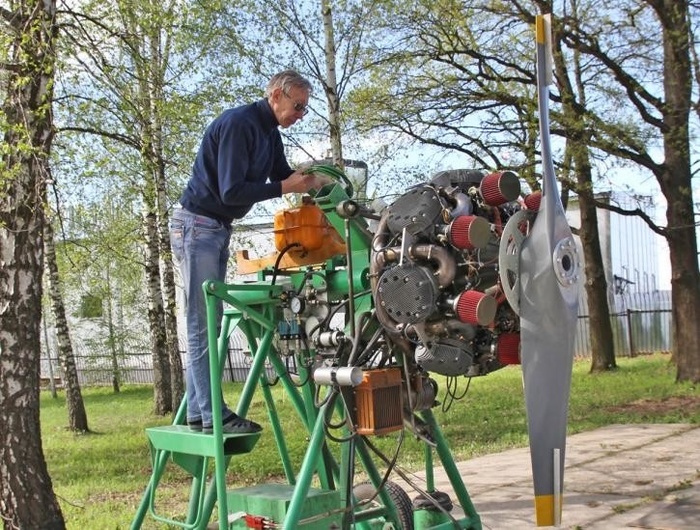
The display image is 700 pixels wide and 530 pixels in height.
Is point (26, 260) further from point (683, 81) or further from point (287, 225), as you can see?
point (683, 81)

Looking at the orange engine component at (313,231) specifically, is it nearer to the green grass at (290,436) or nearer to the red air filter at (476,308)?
the red air filter at (476,308)

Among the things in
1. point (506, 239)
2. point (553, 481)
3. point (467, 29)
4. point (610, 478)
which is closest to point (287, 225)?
point (506, 239)

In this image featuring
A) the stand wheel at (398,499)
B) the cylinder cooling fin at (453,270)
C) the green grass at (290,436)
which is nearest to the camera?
the cylinder cooling fin at (453,270)

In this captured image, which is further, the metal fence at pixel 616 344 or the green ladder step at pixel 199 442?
the metal fence at pixel 616 344

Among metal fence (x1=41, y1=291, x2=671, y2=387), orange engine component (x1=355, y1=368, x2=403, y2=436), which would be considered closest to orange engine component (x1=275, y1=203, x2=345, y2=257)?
orange engine component (x1=355, y1=368, x2=403, y2=436)

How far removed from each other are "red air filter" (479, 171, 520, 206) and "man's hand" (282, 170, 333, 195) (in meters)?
0.89

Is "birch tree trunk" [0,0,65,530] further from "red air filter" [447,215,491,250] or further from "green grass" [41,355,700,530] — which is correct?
"red air filter" [447,215,491,250]

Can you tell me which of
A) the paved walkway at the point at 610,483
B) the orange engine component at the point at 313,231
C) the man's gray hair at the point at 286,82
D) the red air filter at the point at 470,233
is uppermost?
the man's gray hair at the point at 286,82

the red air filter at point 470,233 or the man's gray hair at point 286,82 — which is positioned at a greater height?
the man's gray hair at point 286,82

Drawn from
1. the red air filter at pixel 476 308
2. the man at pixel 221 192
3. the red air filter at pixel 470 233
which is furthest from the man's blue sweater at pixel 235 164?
the red air filter at pixel 476 308

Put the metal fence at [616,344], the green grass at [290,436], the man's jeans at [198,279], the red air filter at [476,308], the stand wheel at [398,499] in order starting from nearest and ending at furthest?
the red air filter at [476,308], the man's jeans at [198,279], the stand wheel at [398,499], the green grass at [290,436], the metal fence at [616,344]

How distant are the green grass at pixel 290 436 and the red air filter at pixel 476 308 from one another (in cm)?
135

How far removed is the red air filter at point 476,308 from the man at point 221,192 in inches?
44.8

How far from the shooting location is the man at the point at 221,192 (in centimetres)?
402
